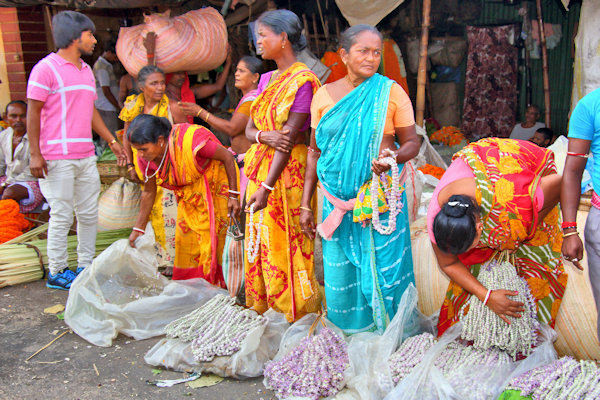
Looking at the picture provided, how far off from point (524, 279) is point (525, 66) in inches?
259

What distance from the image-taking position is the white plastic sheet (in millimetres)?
3406

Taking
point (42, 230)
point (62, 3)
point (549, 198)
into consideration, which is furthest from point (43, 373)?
point (62, 3)

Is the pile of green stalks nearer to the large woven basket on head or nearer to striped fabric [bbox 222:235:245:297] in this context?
striped fabric [bbox 222:235:245:297]


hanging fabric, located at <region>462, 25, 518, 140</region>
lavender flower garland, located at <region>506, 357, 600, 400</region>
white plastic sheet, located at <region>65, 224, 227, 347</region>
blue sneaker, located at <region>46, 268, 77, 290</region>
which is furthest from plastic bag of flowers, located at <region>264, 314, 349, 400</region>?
hanging fabric, located at <region>462, 25, 518, 140</region>

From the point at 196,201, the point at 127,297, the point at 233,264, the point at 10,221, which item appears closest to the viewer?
the point at 233,264

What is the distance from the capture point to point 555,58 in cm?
779

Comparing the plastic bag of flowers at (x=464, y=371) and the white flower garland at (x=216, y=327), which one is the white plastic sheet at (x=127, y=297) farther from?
the plastic bag of flowers at (x=464, y=371)

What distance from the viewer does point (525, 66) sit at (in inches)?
320

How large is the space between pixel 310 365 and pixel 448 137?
207 inches

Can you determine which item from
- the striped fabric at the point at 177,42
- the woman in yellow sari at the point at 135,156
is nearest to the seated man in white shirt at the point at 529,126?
the striped fabric at the point at 177,42

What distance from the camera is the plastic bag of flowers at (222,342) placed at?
2.92m

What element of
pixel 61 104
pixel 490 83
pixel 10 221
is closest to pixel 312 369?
pixel 61 104

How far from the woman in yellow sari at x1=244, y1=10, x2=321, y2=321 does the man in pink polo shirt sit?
167 centimetres

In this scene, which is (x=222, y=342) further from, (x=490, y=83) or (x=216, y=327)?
(x=490, y=83)
